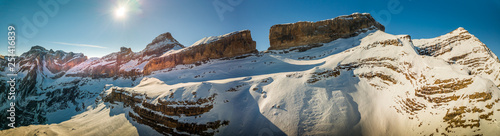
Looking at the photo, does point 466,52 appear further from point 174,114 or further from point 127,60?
point 127,60

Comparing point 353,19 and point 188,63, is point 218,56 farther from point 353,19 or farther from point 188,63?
point 353,19

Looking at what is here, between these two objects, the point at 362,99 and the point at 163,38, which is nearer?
the point at 362,99

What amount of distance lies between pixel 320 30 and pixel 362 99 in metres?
25.2

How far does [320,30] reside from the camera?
1479 inches

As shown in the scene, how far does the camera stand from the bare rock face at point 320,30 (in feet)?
118

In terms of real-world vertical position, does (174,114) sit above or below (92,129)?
above

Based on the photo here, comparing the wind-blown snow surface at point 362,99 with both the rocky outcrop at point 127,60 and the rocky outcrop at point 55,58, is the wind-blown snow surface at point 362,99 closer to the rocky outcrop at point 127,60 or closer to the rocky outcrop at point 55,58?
the rocky outcrop at point 127,60

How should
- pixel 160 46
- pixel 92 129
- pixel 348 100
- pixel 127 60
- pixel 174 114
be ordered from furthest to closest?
pixel 127 60
pixel 160 46
pixel 92 129
pixel 174 114
pixel 348 100

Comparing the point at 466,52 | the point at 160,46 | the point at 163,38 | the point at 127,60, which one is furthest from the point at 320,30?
the point at 127,60

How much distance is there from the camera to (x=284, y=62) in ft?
99.2

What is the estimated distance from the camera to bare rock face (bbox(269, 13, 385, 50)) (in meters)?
35.9

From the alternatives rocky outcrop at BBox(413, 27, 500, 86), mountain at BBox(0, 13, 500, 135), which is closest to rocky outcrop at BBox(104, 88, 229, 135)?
mountain at BBox(0, 13, 500, 135)

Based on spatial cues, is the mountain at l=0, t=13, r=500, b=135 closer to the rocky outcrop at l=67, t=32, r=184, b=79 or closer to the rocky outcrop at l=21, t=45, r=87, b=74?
the rocky outcrop at l=67, t=32, r=184, b=79

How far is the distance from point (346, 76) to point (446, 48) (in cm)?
1337
